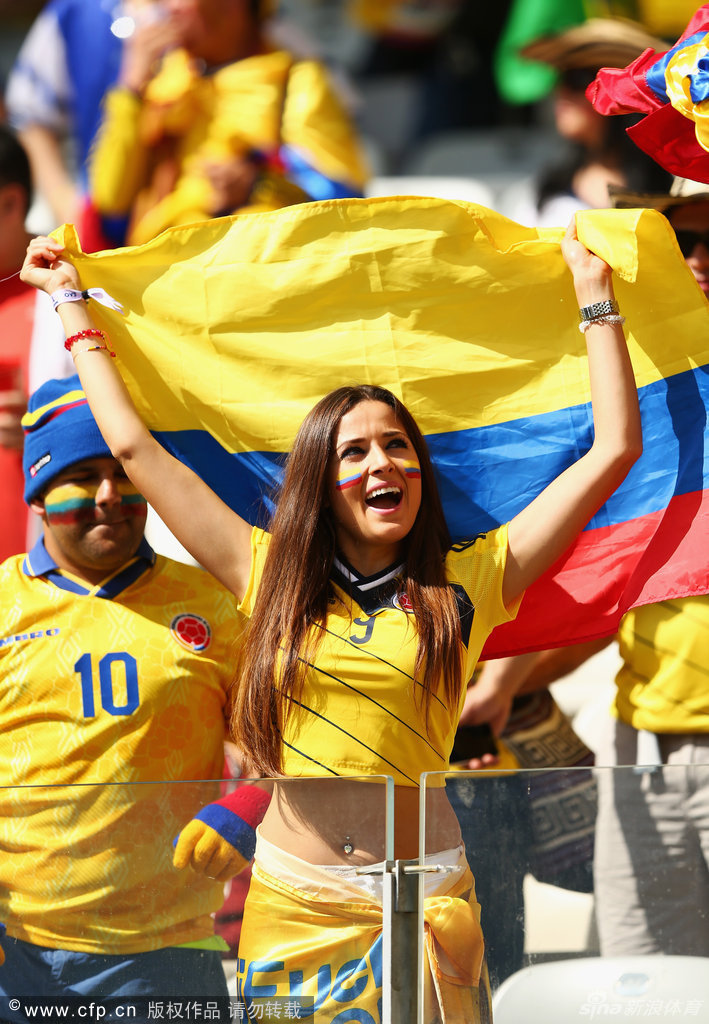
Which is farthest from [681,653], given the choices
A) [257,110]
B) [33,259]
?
[257,110]

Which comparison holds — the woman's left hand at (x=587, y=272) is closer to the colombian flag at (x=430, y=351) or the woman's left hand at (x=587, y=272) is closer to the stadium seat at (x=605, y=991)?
the colombian flag at (x=430, y=351)

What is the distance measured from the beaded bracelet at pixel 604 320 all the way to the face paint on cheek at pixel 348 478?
569 mm

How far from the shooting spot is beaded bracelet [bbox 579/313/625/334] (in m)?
2.80

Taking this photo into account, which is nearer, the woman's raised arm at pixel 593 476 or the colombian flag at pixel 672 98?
the woman's raised arm at pixel 593 476

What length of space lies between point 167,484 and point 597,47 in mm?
2572

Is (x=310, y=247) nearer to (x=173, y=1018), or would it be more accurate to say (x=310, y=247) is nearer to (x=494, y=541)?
(x=494, y=541)

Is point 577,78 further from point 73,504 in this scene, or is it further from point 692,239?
point 73,504

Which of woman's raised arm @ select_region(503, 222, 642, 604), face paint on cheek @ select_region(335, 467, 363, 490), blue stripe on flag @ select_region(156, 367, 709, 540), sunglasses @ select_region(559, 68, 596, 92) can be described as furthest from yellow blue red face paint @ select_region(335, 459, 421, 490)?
sunglasses @ select_region(559, 68, 596, 92)

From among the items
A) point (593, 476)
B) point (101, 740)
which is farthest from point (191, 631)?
point (593, 476)

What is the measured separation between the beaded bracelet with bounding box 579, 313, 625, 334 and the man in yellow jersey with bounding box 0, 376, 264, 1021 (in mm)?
947

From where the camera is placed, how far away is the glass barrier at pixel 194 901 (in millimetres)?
2297

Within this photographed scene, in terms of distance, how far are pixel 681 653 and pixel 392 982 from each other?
45.9 inches

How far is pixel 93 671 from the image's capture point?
2.84m

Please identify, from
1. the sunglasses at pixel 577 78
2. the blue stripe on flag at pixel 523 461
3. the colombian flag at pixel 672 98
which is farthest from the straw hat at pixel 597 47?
the blue stripe on flag at pixel 523 461
